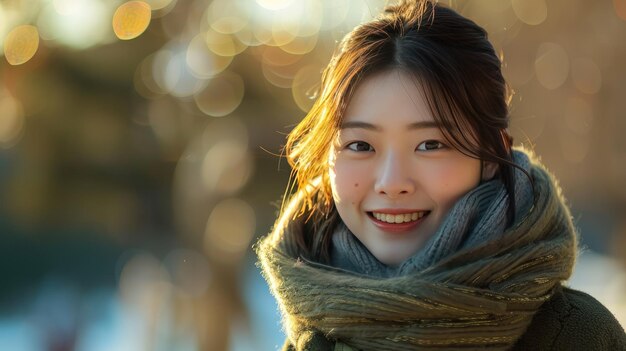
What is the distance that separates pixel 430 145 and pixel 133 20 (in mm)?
6839

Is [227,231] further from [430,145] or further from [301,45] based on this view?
[430,145]

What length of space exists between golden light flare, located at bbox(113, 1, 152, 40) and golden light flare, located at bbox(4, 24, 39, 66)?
74 centimetres

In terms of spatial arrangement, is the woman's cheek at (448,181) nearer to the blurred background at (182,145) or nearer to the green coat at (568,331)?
the green coat at (568,331)

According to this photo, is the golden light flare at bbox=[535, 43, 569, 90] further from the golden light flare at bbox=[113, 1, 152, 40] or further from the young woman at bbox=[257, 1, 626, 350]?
the young woman at bbox=[257, 1, 626, 350]

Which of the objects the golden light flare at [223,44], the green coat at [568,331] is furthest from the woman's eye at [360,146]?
the golden light flare at [223,44]

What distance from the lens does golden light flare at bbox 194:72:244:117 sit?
8227 millimetres

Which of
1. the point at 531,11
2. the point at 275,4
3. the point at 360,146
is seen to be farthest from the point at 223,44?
the point at 360,146

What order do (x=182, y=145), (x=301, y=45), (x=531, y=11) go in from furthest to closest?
(x=531, y=11) → (x=182, y=145) → (x=301, y=45)

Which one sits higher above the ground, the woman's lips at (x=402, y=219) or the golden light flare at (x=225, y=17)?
the golden light flare at (x=225, y=17)

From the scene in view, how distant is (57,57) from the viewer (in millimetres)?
7727

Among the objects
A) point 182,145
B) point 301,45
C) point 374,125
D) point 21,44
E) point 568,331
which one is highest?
point 21,44

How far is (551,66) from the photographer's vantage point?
977cm

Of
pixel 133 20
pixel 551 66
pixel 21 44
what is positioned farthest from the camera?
pixel 551 66

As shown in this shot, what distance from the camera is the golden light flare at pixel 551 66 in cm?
965
